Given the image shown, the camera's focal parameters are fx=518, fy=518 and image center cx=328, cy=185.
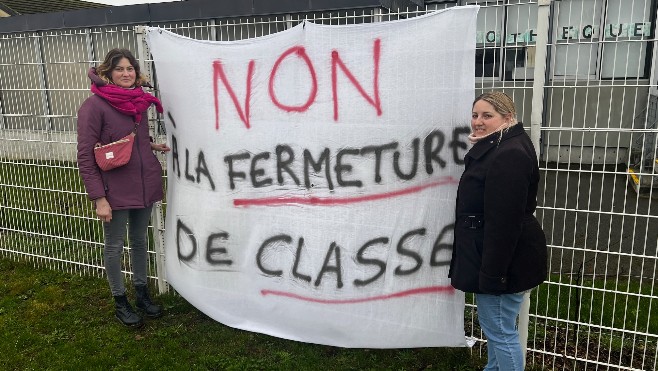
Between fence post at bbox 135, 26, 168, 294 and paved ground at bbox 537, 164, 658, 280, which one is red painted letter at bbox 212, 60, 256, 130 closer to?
fence post at bbox 135, 26, 168, 294

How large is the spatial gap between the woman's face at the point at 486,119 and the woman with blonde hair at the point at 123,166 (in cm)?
244

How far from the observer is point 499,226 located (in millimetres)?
2428

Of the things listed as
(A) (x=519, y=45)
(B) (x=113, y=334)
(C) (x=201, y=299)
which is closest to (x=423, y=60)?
(A) (x=519, y=45)

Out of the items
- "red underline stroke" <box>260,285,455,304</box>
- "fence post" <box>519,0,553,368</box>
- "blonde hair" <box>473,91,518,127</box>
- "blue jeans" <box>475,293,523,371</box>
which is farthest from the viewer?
"red underline stroke" <box>260,285,455,304</box>

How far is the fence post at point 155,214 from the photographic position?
164 inches

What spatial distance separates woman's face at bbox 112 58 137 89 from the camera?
370 cm

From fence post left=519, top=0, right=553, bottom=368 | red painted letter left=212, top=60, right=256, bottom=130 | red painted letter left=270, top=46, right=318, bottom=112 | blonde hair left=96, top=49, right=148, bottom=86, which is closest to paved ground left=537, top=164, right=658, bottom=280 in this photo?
fence post left=519, top=0, right=553, bottom=368

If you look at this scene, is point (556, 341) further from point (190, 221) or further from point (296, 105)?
point (190, 221)

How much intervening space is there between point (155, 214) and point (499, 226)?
3033mm

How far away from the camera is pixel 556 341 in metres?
3.76

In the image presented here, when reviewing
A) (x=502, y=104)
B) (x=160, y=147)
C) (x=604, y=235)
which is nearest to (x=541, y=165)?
(x=502, y=104)

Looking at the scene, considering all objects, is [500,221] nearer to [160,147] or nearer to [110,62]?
[160,147]

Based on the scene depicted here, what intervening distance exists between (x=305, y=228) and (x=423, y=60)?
1.35 metres

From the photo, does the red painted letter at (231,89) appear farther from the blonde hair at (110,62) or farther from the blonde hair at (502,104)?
the blonde hair at (502,104)
